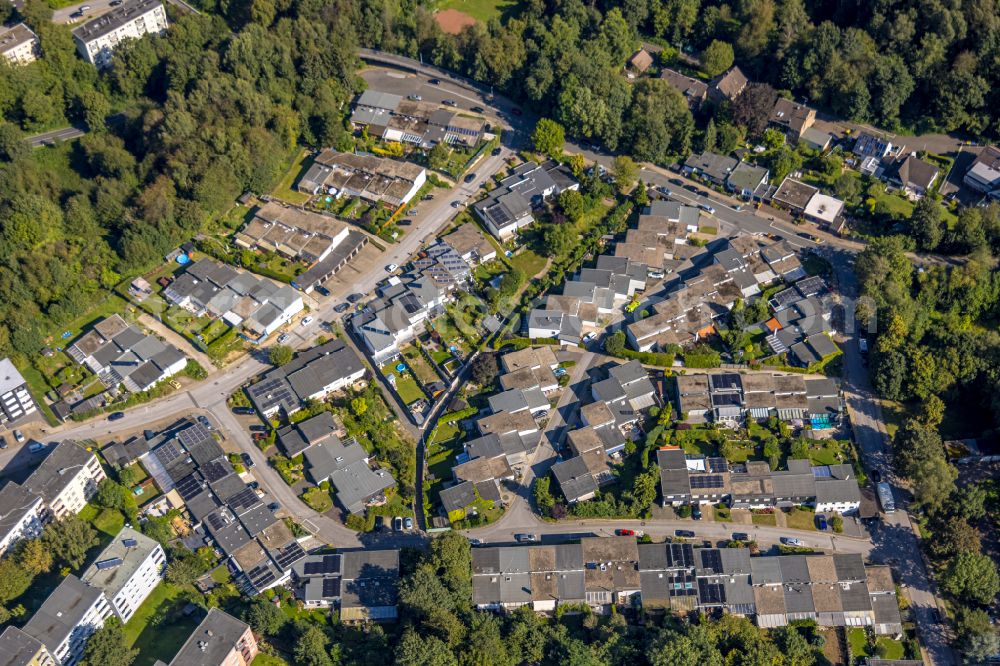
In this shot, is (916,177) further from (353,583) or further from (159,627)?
(159,627)

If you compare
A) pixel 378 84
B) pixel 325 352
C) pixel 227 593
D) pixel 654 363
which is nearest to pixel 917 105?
pixel 654 363

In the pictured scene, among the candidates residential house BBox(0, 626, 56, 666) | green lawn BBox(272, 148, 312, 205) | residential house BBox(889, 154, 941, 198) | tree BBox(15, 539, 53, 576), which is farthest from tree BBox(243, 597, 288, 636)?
residential house BBox(889, 154, 941, 198)

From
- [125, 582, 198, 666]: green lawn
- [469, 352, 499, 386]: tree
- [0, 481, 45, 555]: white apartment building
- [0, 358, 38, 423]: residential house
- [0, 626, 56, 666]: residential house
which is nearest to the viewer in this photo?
[0, 626, 56, 666]: residential house

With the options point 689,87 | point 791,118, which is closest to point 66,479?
point 689,87

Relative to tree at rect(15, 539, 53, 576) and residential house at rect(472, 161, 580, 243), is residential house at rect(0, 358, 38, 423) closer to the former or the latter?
tree at rect(15, 539, 53, 576)

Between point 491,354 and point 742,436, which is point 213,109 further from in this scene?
point 742,436

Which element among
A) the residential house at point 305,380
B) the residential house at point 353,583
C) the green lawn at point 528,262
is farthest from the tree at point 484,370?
the residential house at point 353,583
